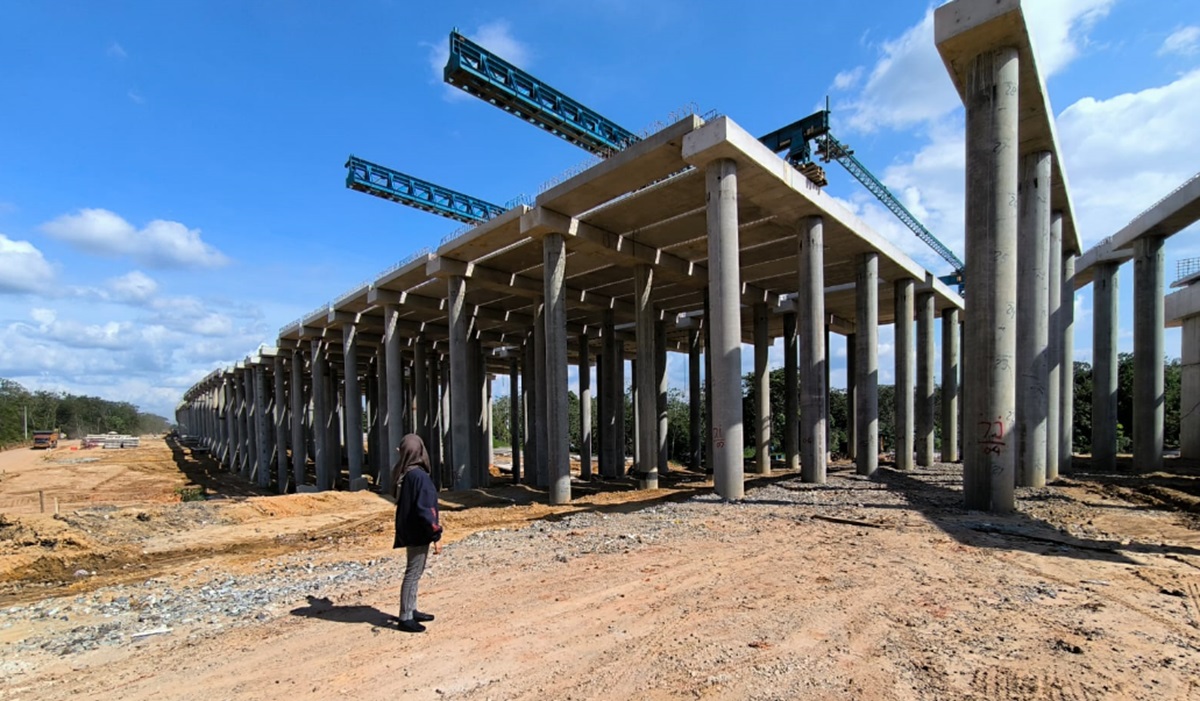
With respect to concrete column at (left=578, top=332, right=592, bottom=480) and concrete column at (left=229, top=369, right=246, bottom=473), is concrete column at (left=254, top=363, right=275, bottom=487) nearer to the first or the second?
concrete column at (left=229, top=369, right=246, bottom=473)

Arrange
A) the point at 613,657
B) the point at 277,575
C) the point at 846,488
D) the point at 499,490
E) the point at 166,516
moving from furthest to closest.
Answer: the point at 499,490 → the point at 166,516 → the point at 846,488 → the point at 277,575 → the point at 613,657

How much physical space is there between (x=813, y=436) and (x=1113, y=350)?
1359cm

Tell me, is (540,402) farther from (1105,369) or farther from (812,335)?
(1105,369)

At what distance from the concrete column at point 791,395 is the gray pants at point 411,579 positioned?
24564mm

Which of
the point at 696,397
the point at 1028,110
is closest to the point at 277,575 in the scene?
the point at 1028,110

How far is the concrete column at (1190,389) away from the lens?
82.4ft

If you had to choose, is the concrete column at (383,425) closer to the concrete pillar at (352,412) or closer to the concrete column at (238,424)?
the concrete pillar at (352,412)

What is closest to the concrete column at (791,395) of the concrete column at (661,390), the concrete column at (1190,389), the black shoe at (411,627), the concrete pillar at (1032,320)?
the concrete column at (661,390)

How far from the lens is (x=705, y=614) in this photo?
16.0 ft

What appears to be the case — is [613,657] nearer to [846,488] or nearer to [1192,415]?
[846,488]

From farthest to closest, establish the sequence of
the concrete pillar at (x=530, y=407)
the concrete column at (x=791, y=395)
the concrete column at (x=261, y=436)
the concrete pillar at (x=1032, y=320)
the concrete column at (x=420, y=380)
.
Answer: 1. the concrete column at (x=261, y=436)
2. the concrete column at (x=420, y=380)
3. the concrete pillar at (x=530, y=407)
4. the concrete column at (x=791, y=395)
5. the concrete pillar at (x=1032, y=320)

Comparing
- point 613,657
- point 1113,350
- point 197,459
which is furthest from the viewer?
point 197,459

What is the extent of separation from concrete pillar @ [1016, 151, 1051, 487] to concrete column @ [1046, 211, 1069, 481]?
2463 millimetres

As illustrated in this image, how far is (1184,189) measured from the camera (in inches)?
677
